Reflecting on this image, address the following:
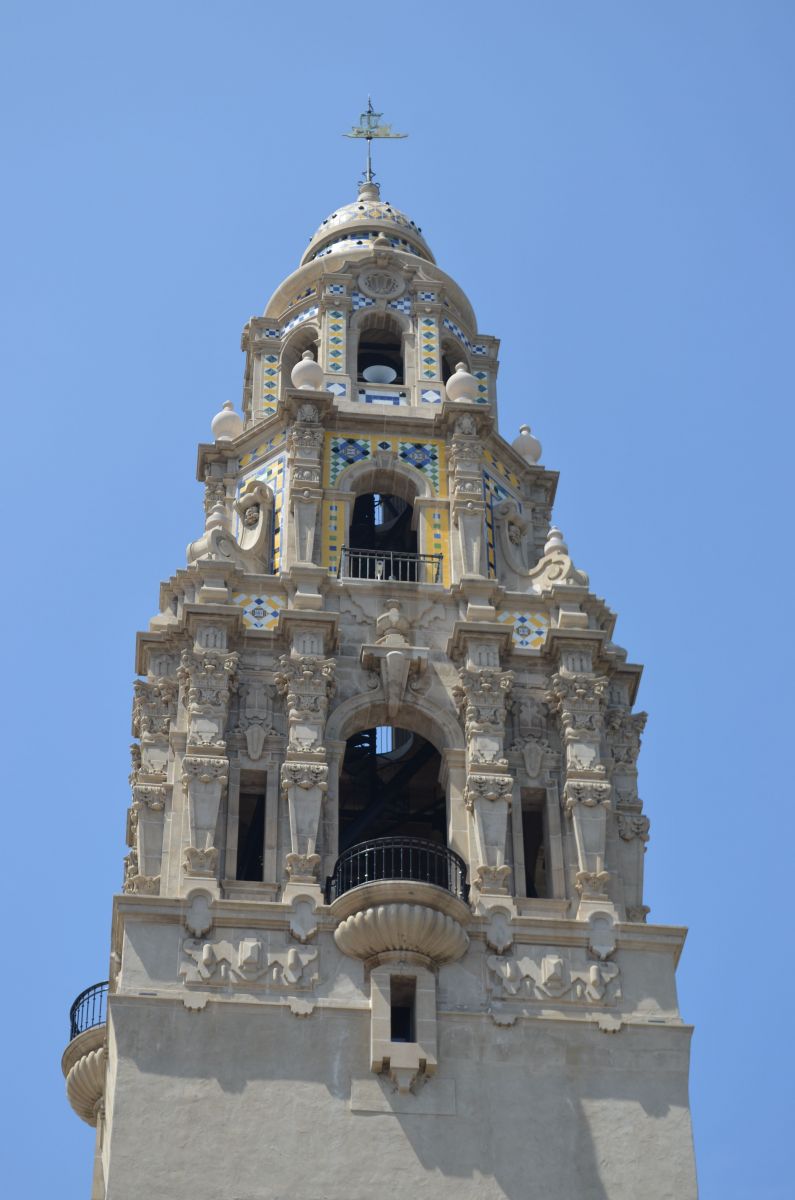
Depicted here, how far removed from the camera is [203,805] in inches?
1329

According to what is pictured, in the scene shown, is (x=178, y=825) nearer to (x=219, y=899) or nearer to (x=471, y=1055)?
(x=219, y=899)

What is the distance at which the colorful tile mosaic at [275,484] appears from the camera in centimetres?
3816

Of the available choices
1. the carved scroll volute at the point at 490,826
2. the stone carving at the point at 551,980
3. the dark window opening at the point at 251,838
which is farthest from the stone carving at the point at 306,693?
the stone carving at the point at 551,980

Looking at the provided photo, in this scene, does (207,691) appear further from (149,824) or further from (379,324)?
(379,324)

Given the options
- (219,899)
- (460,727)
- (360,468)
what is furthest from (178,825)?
(360,468)

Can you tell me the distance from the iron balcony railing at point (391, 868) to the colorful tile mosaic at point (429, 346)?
1003 centimetres

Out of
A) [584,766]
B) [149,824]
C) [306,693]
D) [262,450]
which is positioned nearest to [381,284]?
[262,450]

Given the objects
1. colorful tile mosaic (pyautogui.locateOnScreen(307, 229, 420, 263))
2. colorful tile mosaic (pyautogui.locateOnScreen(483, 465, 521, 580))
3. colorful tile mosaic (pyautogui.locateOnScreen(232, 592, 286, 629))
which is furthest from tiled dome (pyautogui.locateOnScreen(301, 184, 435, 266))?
colorful tile mosaic (pyautogui.locateOnScreen(232, 592, 286, 629))

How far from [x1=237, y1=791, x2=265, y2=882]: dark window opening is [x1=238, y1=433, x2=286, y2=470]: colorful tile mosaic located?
6.33 meters

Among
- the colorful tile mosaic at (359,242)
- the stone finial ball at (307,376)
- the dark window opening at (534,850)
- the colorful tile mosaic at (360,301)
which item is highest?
the colorful tile mosaic at (359,242)

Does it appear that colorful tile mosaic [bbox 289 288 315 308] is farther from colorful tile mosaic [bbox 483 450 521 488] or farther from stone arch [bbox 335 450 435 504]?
colorful tile mosaic [bbox 483 450 521 488]

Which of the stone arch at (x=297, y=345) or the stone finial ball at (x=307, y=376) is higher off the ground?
the stone arch at (x=297, y=345)

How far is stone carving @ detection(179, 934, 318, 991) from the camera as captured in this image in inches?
1266

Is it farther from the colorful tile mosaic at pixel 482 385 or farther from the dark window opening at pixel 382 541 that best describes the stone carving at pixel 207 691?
the colorful tile mosaic at pixel 482 385
